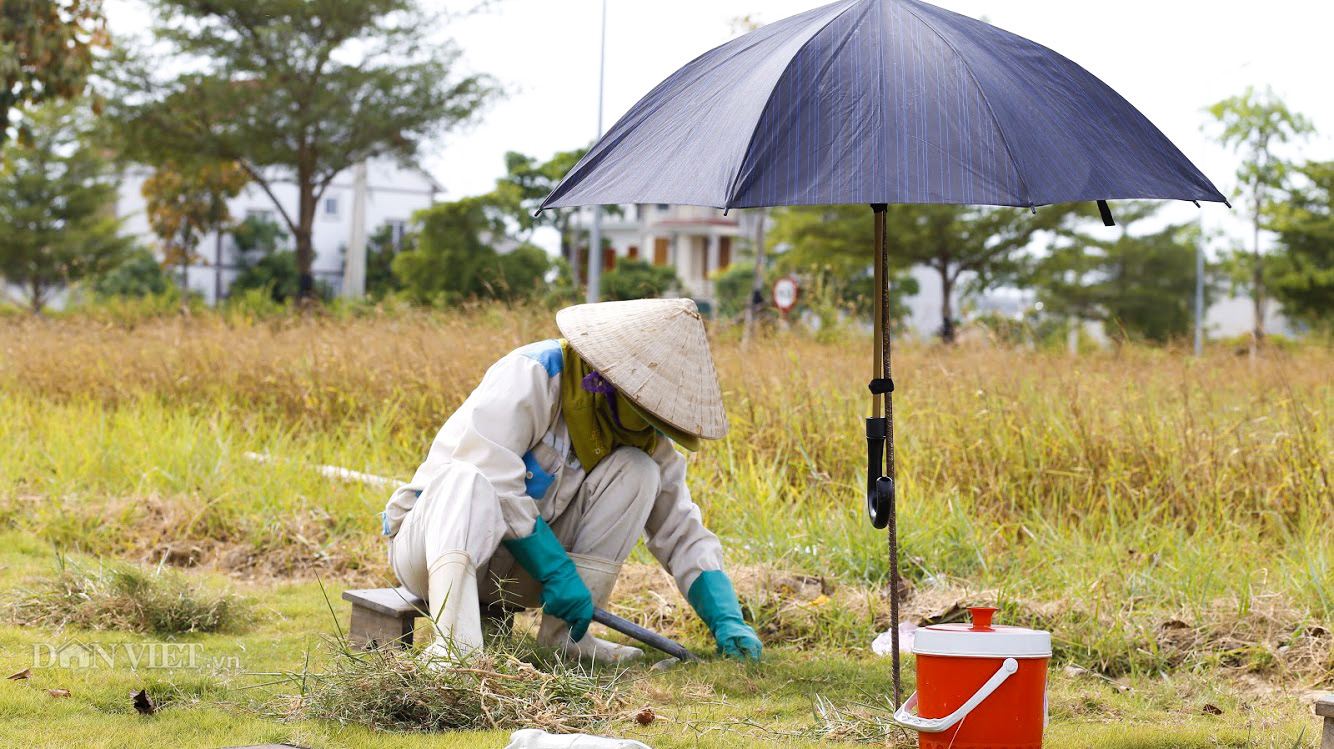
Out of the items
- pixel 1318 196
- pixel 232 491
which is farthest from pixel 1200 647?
pixel 1318 196

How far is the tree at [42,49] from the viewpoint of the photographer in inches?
440

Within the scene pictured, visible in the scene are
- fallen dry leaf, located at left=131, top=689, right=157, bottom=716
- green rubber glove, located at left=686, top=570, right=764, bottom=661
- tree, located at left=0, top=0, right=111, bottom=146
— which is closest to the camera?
fallen dry leaf, located at left=131, top=689, right=157, bottom=716

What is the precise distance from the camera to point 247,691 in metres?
3.42

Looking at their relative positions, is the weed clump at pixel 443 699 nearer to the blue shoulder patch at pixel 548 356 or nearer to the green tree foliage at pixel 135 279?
the blue shoulder patch at pixel 548 356

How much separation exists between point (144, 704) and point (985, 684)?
6.84 feet

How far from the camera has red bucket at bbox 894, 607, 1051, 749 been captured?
8.82 ft

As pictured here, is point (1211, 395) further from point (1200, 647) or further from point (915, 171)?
point (915, 171)

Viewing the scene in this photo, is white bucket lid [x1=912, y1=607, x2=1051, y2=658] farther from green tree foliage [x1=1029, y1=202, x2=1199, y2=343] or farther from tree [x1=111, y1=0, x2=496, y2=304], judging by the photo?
green tree foliage [x1=1029, y1=202, x2=1199, y2=343]

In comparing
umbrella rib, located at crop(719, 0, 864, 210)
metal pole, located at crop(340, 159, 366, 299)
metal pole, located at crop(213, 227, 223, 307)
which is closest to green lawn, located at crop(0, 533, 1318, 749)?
umbrella rib, located at crop(719, 0, 864, 210)

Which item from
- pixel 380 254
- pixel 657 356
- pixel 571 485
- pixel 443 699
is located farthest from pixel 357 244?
pixel 443 699

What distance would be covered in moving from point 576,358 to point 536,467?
0.34 metres

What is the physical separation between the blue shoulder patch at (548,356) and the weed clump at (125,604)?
152 centimetres

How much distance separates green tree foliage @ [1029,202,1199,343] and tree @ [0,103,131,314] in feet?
79.4

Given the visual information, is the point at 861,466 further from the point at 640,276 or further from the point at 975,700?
the point at 640,276
